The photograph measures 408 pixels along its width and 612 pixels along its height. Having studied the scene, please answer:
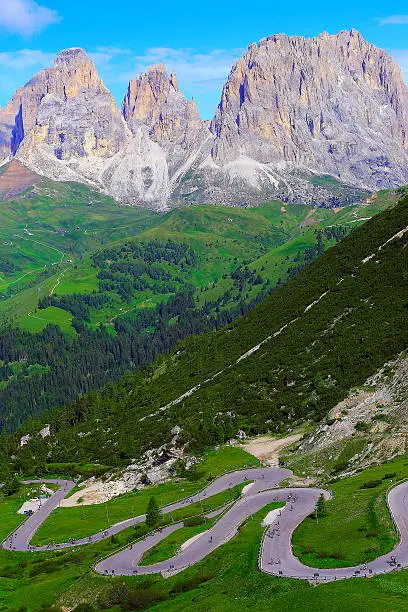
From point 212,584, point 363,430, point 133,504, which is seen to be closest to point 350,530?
point 212,584

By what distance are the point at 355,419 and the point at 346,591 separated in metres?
63.0

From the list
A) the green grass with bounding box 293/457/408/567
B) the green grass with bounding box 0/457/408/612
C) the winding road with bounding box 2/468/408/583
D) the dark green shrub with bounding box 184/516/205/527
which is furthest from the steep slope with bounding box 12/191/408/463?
the green grass with bounding box 293/457/408/567

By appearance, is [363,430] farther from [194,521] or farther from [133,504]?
[133,504]

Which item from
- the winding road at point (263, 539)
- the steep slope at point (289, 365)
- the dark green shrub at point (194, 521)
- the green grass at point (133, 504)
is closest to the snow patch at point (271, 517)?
the winding road at point (263, 539)

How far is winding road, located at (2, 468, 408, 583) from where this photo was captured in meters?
57.0

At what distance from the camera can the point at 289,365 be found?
148m

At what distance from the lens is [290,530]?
2813 inches

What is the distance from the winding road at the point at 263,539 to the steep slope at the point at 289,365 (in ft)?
84.0

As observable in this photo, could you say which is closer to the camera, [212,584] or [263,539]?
[212,584]

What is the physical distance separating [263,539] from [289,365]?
81301 millimetres

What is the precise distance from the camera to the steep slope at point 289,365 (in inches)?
5221

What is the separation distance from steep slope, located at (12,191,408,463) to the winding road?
2561cm

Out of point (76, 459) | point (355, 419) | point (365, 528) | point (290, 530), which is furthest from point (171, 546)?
point (76, 459)

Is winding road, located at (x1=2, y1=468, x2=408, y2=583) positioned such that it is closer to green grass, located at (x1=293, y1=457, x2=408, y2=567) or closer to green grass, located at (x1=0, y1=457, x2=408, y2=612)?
green grass, located at (x1=293, y1=457, x2=408, y2=567)
